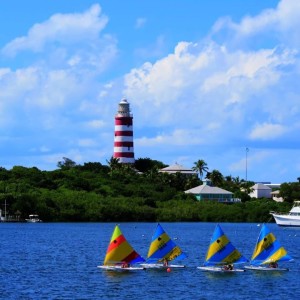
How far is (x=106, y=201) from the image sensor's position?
575 feet

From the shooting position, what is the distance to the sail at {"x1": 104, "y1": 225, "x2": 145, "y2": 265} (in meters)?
71.4

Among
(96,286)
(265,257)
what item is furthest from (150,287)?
(265,257)

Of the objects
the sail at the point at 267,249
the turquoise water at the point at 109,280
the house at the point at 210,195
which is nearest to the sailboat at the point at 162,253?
the turquoise water at the point at 109,280

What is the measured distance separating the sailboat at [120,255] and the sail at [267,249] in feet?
28.6

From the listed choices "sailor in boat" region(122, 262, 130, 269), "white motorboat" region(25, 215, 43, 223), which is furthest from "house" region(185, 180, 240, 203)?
"sailor in boat" region(122, 262, 130, 269)

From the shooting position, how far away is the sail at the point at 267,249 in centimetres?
7294

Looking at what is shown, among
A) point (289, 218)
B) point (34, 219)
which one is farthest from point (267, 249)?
point (34, 219)

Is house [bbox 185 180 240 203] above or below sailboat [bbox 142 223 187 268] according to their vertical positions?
above

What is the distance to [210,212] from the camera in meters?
180

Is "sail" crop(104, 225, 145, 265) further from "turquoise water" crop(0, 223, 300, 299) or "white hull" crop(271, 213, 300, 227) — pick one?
"white hull" crop(271, 213, 300, 227)

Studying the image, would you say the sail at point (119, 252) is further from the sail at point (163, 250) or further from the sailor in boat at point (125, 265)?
the sail at point (163, 250)

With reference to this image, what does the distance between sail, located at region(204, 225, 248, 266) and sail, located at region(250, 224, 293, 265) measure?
1805 mm

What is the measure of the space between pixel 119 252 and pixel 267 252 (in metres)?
11.0

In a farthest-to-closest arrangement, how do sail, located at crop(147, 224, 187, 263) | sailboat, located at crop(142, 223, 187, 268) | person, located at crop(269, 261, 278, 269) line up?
1. person, located at crop(269, 261, 278, 269)
2. sailboat, located at crop(142, 223, 187, 268)
3. sail, located at crop(147, 224, 187, 263)
